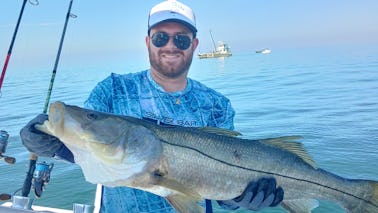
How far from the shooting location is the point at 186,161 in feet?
9.33

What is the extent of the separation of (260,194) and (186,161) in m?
0.71

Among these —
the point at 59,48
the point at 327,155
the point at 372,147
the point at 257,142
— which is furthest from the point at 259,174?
the point at 372,147

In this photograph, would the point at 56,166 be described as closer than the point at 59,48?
No

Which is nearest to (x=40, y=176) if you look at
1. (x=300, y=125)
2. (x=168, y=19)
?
(x=168, y=19)

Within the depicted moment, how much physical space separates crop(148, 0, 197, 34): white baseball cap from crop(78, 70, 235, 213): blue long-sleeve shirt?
0.60 meters

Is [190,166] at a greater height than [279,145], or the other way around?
[279,145]

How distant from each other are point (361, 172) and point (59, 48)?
6962 mm

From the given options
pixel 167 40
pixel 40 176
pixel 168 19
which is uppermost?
pixel 168 19

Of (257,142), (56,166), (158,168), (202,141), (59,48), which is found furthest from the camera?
(56,166)

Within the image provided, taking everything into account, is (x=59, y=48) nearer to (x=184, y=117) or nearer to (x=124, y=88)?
(x=124, y=88)

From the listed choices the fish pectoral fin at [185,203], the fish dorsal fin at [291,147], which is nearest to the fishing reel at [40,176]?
the fish pectoral fin at [185,203]

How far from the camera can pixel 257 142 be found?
318cm

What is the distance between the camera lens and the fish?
104 inches

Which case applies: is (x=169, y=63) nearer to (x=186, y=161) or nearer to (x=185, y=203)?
(x=186, y=161)
